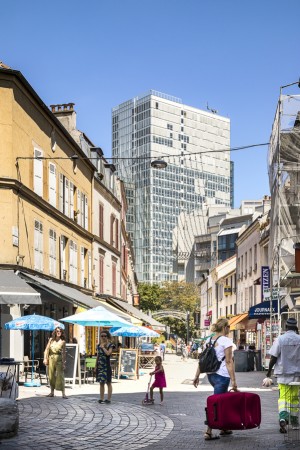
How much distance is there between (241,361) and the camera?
105 ft

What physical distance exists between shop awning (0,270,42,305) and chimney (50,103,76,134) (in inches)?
670

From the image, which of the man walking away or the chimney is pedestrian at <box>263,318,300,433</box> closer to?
the man walking away

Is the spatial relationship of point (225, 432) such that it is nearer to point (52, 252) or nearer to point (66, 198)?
point (52, 252)

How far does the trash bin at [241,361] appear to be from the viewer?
3199cm

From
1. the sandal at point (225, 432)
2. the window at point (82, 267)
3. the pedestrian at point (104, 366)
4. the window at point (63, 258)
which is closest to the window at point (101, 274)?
the window at point (82, 267)

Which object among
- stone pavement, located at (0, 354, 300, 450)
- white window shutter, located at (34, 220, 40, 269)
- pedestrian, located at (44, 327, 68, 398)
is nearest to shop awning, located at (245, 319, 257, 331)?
white window shutter, located at (34, 220, 40, 269)

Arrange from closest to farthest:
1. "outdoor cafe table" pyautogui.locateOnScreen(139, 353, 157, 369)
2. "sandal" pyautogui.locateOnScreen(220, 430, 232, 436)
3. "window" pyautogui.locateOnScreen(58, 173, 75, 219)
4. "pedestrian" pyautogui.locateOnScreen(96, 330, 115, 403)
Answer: "sandal" pyautogui.locateOnScreen(220, 430, 232, 436) → "pedestrian" pyautogui.locateOnScreen(96, 330, 115, 403) → "window" pyautogui.locateOnScreen(58, 173, 75, 219) → "outdoor cafe table" pyautogui.locateOnScreen(139, 353, 157, 369)

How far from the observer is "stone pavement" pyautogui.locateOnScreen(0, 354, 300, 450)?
1024 centimetres

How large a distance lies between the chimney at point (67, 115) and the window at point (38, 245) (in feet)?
38.1

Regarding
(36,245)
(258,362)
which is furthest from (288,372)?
(258,362)

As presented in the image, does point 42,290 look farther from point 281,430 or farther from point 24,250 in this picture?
point 281,430

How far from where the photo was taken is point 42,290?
25.2m

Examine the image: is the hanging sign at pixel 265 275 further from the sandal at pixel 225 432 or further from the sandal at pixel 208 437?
the sandal at pixel 208 437

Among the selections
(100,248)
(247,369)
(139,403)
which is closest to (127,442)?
(139,403)
